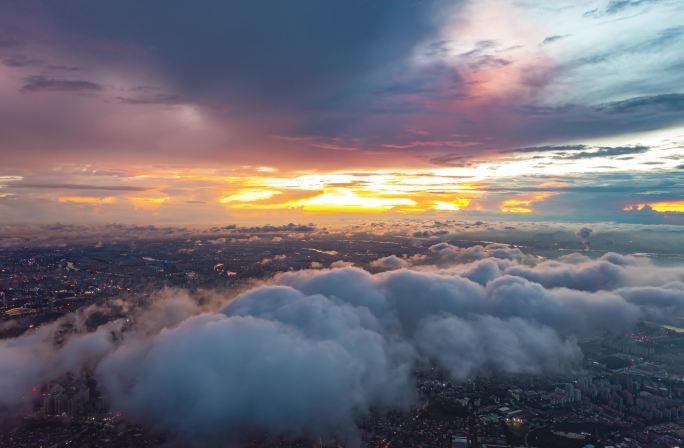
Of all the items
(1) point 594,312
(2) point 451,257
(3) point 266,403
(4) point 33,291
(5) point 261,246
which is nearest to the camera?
(3) point 266,403

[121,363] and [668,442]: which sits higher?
[121,363]

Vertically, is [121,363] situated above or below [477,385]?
above

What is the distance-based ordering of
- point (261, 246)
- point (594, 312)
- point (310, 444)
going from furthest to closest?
point (261, 246) < point (594, 312) < point (310, 444)

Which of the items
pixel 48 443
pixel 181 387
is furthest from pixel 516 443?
pixel 48 443

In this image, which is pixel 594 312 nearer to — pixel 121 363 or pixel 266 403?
pixel 266 403

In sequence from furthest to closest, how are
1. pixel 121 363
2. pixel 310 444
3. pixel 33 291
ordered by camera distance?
pixel 33 291, pixel 121 363, pixel 310 444

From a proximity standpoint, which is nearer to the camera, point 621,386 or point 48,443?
point 48,443

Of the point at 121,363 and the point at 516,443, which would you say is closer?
the point at 516,443

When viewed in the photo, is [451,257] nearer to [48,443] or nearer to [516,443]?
[516,443]

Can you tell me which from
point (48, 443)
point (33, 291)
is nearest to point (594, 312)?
point (48, 443)
